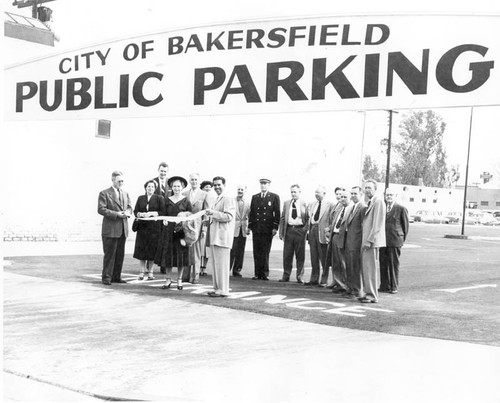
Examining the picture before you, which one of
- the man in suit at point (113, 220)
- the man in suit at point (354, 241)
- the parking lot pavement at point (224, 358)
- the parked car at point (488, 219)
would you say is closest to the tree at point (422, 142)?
the man in suit at point (354, 241)

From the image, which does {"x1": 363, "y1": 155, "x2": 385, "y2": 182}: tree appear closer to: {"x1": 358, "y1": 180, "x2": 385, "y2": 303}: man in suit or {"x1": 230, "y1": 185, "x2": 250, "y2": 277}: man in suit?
{"x1": 230, "y1": 185, "x2": 250, "y2": 277}: man in suit

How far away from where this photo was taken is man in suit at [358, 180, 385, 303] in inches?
300

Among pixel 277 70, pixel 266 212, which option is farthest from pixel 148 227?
pixel 277 70

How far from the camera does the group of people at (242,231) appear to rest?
7.73 m

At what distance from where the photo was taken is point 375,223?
765 cm

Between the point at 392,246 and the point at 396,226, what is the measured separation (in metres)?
0.28

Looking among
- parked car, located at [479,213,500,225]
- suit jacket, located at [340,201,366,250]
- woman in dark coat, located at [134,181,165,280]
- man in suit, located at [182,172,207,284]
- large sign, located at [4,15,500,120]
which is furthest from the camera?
parked car, located at [479,213,500,225]

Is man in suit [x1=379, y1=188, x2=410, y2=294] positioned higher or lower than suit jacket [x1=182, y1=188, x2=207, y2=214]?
lower

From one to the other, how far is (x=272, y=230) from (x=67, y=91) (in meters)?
6.27

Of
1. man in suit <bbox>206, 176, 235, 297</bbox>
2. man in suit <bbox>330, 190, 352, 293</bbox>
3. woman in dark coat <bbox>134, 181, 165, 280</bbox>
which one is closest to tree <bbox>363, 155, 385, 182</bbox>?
man in suit <bbox>330, 190, 352, 293</bbox>

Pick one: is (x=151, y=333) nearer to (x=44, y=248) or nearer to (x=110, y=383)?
(x=110, y=383)

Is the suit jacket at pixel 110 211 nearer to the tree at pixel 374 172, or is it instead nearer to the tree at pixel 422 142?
the tree at pixel 422 142

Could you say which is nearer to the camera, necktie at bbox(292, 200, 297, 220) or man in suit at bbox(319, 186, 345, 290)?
man in suit at bbox(319, 186, 345, 290)

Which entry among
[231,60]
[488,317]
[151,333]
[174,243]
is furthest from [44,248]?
[231,60]
